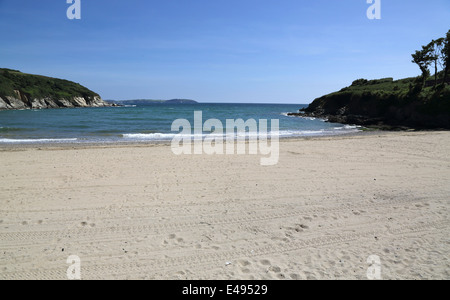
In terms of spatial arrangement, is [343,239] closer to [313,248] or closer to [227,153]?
[313,248]

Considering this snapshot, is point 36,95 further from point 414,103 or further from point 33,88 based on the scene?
point 414,103

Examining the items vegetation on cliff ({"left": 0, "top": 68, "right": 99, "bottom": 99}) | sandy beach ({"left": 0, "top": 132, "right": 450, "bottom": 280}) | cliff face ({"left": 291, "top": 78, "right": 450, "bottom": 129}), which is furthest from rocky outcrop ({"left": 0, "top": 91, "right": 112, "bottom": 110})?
cliff face ({"left": 291, "top": 78, "right": 450, "bottom": 129})

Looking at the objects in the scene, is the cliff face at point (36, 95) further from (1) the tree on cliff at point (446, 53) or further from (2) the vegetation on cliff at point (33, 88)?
(1) the tree on cliff at point (446, 53)

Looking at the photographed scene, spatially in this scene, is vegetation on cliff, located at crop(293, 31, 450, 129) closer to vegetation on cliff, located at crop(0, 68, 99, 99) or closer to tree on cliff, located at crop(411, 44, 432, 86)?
tree on cliff, located at crop(411, 44, 432, 86)

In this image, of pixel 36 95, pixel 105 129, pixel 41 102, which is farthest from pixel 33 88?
pixel 105 129

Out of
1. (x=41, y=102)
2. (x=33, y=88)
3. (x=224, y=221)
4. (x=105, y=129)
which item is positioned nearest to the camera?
(x=224, y=221)

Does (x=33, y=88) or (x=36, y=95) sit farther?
(x=33, y=88)

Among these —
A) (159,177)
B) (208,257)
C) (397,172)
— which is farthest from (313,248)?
(397,172)

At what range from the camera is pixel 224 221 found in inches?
229

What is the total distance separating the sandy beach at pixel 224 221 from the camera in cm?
422

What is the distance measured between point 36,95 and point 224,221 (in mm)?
94424

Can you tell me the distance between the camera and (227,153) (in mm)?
13766

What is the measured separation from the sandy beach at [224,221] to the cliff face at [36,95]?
76715 millimetres

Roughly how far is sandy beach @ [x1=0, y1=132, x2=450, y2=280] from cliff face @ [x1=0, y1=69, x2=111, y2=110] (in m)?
76.7
